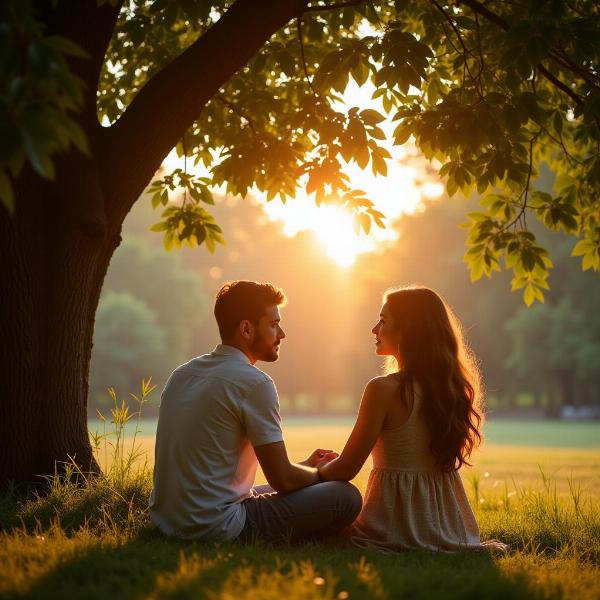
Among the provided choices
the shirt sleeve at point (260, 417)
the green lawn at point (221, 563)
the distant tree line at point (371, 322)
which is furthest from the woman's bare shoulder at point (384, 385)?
the distant tree line at point (371, 322)

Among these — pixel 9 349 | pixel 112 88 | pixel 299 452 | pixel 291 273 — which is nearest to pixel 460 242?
pixel 291 273

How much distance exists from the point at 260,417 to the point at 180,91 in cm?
277

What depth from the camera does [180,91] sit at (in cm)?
631

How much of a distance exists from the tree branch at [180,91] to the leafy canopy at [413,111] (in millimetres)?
127

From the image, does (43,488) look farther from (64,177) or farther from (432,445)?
(432,445)

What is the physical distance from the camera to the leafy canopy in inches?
238

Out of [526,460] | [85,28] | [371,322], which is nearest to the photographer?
[85,28]

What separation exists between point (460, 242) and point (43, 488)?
5073 cm

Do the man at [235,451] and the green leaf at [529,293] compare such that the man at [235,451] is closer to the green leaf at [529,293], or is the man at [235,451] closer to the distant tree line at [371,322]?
the green leaf at [529,293]

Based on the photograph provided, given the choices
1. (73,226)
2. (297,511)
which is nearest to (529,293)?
(297,511)

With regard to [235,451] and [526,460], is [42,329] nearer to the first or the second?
[235,451]

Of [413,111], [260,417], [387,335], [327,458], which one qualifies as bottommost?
[327,458]

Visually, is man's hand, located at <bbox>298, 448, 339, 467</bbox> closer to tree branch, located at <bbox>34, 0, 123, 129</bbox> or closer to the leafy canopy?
the leafy canopy

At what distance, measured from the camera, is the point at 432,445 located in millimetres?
5203
